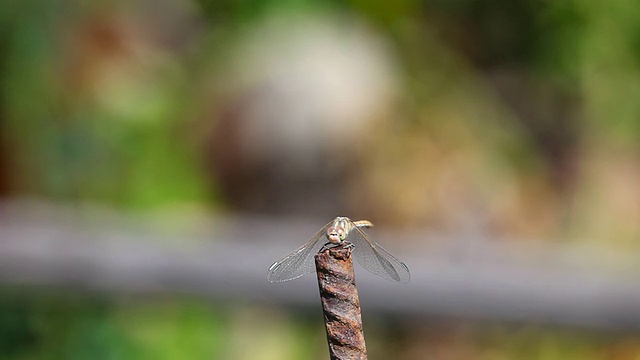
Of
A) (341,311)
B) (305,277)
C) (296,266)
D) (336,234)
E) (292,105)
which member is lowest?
(341,311)

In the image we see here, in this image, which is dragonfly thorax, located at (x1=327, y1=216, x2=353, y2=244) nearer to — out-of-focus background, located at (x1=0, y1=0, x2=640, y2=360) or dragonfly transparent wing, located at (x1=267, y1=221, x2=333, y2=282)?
dragonfly transparent wing, located at (x1=267, y1=221, x2=333, y2=282)

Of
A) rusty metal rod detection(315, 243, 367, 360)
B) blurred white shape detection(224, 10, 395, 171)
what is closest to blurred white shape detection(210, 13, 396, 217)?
blurred white shape detection(224, 10, 395, 171)

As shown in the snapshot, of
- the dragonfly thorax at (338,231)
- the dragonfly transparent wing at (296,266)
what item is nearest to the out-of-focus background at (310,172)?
the dragonfly transparent wing at (296,266)

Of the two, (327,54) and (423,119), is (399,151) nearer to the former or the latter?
(423,119)

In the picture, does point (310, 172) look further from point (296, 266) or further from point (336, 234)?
point (336, 234)

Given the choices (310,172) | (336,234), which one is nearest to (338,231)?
(336,234)

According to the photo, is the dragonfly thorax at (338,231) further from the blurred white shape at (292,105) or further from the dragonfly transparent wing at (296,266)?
the blurred white shape at (292,105)
